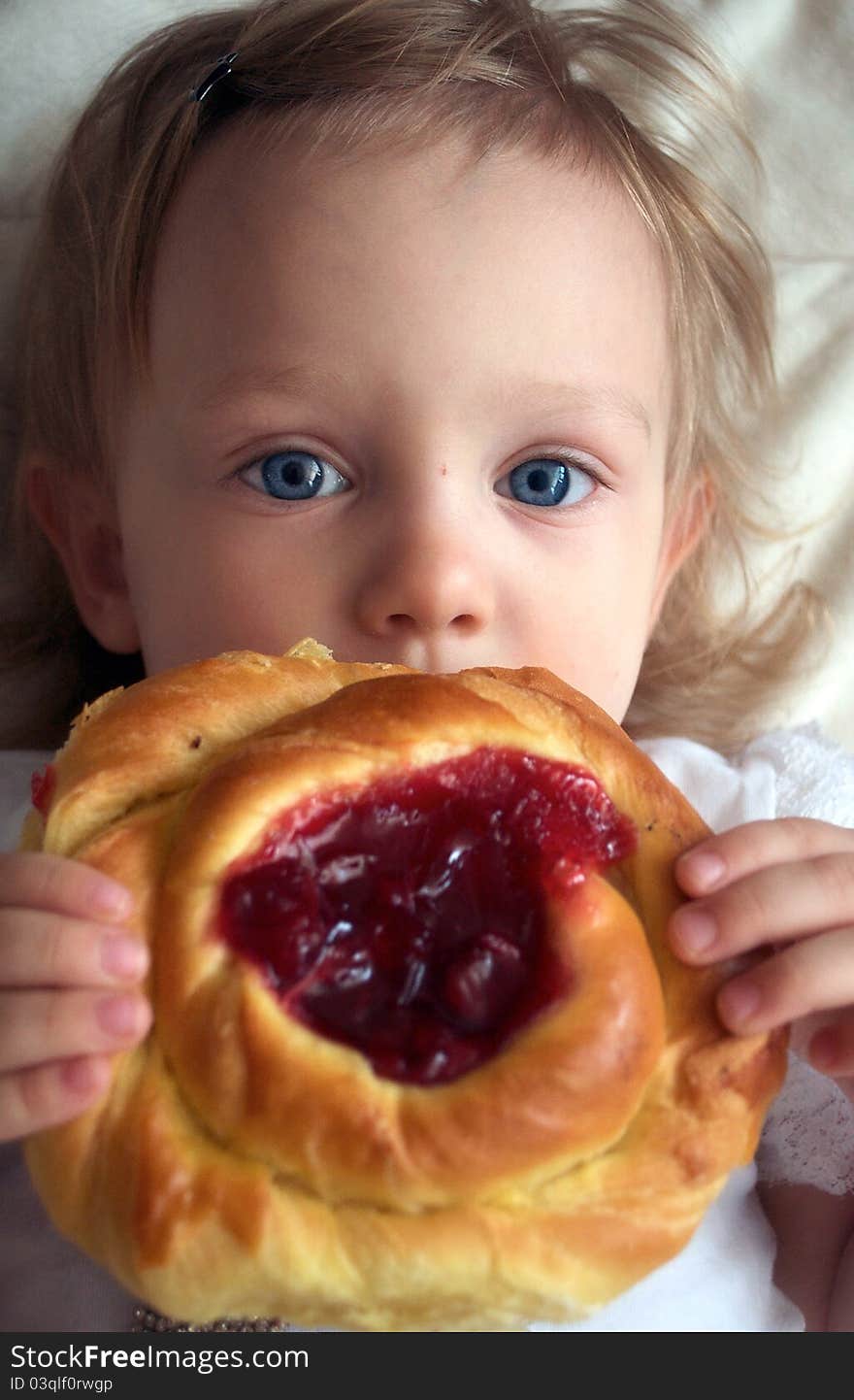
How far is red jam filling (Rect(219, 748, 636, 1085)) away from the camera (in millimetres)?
1013

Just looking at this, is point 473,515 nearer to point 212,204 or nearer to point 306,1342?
point 212,204

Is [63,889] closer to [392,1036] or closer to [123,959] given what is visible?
[123,959]

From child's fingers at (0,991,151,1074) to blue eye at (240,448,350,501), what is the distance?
81 cm

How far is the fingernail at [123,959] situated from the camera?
1.05 metres

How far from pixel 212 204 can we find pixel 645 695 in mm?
1285

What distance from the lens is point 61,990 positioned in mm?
1091

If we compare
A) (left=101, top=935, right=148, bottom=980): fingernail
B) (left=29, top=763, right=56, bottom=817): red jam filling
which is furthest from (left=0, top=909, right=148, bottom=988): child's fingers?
(left=29, top=763, right=56, bottom=817): red jam filling

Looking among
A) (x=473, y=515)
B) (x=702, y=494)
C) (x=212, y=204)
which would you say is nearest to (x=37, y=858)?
(x=473, y=515)

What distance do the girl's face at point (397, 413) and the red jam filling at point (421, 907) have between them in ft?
1.48

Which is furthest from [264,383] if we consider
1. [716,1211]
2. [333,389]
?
[716,1211]

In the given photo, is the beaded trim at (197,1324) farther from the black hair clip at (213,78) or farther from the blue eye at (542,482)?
the black hair clip at (213,78)

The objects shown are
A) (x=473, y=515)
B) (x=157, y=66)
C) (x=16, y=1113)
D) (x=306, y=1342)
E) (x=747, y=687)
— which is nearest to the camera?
(x=16, y=1113)

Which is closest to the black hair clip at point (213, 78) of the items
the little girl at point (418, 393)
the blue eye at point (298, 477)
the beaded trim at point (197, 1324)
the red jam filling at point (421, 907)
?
the little girl at point (418, 393)

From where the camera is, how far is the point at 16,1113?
1067mm
